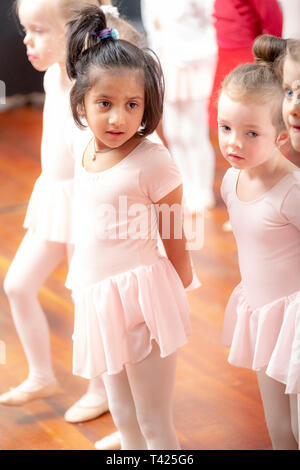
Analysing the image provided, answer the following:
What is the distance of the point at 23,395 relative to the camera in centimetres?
200

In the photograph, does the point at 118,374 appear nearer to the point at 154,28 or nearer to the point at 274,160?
the point at 274,160

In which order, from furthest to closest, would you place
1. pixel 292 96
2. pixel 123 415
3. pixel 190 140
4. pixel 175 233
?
pixel 190 140 < pixel 123 415 < pixel 175 233 < pixel 292 96

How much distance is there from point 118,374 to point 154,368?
0.29ft

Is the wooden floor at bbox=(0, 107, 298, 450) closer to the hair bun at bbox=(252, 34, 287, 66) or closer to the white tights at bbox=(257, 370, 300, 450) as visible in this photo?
the white tights at bbox=(257, 370, 300, 450)

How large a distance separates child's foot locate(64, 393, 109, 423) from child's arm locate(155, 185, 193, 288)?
1.86 ft

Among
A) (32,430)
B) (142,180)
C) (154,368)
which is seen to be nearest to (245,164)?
(142,180)

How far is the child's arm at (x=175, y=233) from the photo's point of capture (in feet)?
4.77

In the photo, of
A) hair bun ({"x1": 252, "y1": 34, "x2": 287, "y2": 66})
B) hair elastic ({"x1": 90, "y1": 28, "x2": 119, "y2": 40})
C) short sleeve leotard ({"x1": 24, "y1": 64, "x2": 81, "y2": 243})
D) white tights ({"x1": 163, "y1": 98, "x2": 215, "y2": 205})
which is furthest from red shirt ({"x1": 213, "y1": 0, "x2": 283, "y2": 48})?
white tights ({"x1": 163, "y1": 98, "x2": 215, "y2": 205})

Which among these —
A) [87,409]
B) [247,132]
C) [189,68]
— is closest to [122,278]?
[247,132]

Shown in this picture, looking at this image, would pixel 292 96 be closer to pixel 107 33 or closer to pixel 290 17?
pixel 290 17

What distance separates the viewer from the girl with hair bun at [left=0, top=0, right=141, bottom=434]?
1.61 meters

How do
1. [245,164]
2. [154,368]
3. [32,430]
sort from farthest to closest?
1. [32,430]
2. [154,368]
3. [245,164]

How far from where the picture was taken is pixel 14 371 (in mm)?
2105

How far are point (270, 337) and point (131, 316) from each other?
0.83 ft
